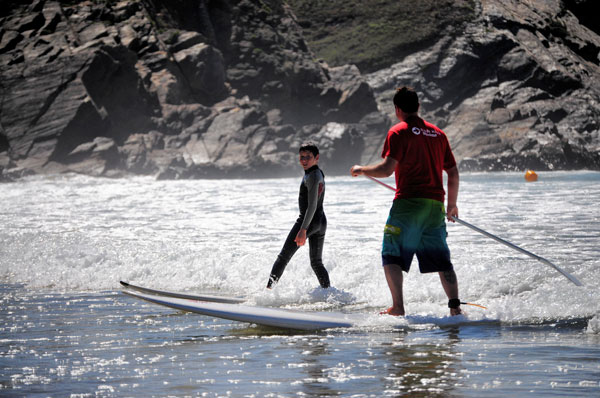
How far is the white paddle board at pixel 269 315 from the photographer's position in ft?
19.3

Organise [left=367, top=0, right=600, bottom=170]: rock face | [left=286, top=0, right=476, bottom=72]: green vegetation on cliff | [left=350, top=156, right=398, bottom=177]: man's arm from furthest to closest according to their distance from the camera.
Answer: [left=286, top=0, right=476, bottom=72]: green vegetation on cliff < [left=367, top=0, right=600, bottom=170]: rock face < [left=350, top=156, right=398, bottom=177]: man's arm

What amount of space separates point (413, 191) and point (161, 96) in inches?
2533

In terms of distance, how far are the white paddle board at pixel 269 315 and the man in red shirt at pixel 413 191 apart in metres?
0.78

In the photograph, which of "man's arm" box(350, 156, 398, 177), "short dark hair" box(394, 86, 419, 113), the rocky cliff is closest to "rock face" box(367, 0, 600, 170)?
the rocky cliff

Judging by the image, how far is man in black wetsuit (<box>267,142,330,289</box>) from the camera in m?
6.83

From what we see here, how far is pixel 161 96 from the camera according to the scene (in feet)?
220

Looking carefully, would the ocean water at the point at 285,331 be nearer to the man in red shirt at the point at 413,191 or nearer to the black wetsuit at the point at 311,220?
the black wetsuit at the point at 311,220

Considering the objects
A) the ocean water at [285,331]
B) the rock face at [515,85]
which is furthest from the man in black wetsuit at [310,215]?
the rock face at [515,85]

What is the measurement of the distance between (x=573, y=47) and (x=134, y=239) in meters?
99.5

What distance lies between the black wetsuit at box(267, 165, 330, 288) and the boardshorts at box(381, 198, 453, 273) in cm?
146

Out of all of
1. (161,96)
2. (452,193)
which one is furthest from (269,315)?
(161,96)

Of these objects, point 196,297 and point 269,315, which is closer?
point 269,315

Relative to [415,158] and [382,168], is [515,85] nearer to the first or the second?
[415,158]

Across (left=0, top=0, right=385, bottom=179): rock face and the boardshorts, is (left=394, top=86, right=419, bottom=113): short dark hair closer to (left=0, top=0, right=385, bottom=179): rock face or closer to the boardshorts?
the boardshorts
